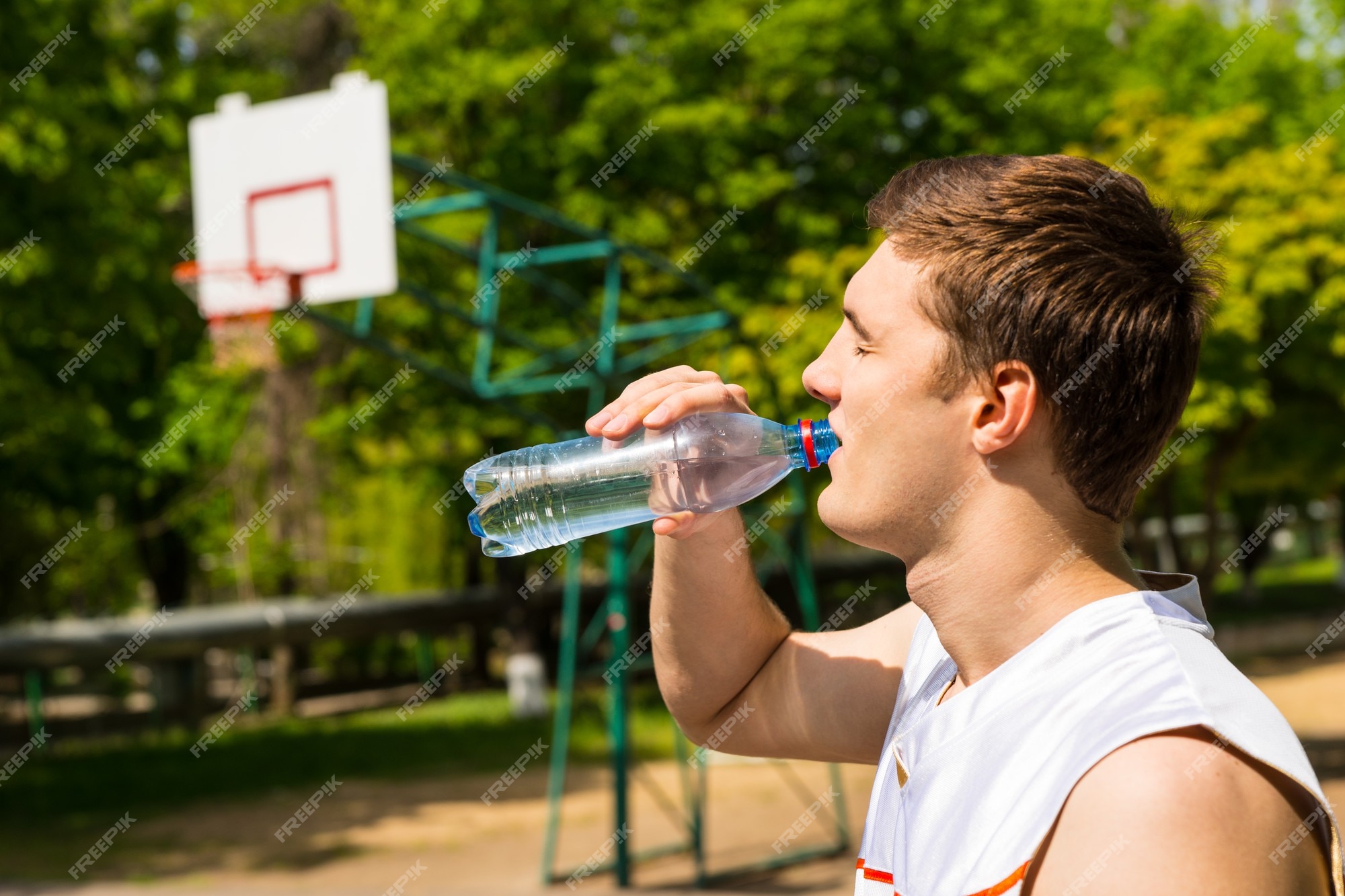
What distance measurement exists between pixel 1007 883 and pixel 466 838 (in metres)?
9.99

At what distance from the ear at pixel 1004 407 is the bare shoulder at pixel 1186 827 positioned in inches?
14.6

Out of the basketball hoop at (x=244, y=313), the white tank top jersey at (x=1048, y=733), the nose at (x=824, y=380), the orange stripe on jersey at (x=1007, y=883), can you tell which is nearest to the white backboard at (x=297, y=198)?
the basketball hoop at (x=244, y=313)

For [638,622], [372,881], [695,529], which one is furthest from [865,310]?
[638,622]

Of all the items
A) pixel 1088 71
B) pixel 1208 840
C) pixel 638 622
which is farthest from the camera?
pixel 638 622

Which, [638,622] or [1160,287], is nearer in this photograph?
[1160,287]

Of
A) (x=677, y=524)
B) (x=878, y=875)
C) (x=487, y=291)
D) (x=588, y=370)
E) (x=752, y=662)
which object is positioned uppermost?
(x=487, y=291)

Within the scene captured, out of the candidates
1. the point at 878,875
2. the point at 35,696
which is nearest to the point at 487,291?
the point at 878,875

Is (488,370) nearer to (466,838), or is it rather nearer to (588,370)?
(588,370)

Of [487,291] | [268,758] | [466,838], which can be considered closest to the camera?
[487,291]

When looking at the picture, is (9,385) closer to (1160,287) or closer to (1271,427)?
(1160,287)

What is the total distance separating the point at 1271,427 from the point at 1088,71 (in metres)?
5.53

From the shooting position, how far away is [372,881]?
915cm

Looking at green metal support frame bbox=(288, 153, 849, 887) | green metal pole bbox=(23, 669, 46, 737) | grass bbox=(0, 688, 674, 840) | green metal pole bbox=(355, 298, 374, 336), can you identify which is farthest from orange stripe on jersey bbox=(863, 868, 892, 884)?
green metal pole bbox=(23, 669, 46, 737)

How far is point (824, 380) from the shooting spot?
5.24ft
